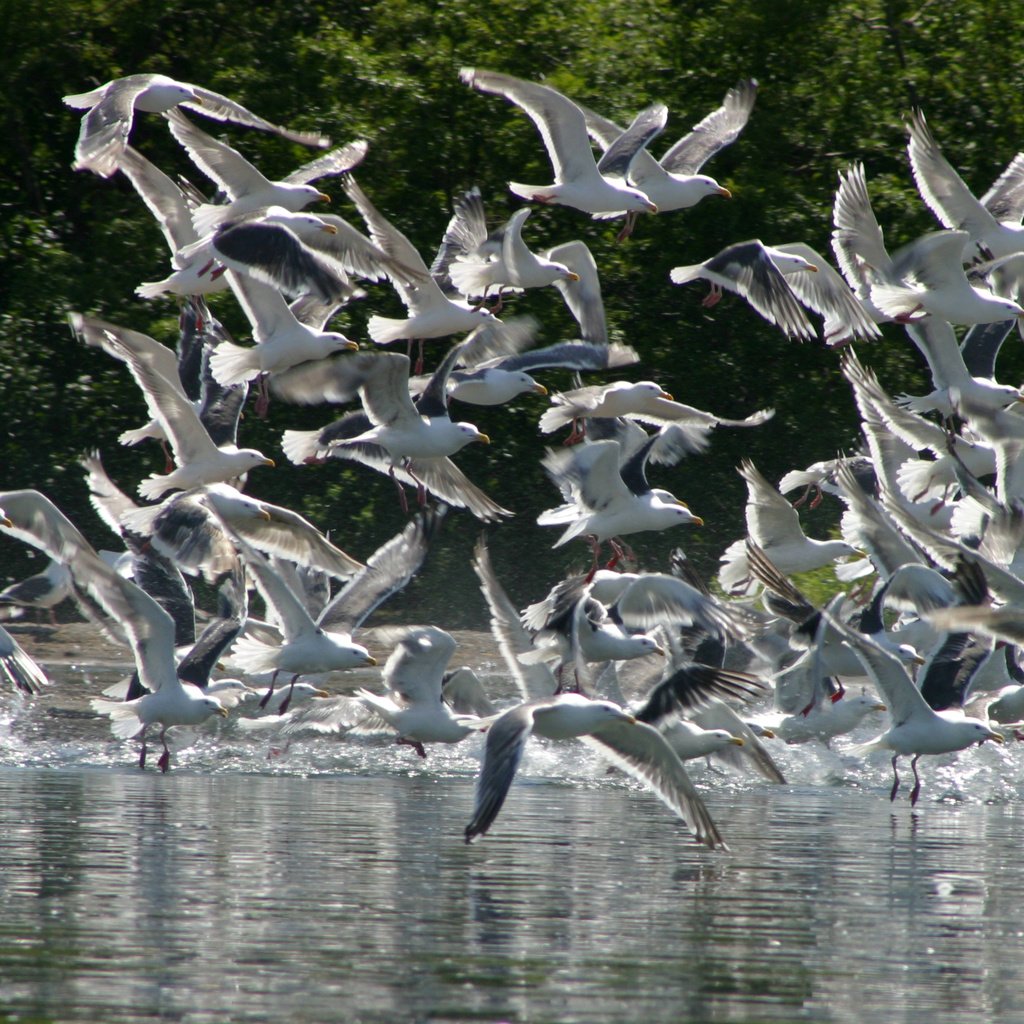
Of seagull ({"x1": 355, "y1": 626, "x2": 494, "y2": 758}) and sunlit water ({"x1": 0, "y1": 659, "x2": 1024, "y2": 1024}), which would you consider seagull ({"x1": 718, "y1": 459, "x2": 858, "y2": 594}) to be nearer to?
sunlit water ({"x1": 0, "y1": 659, "x2": 1024, "y2": 1024})

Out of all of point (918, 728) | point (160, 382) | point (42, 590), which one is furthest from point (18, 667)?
point (918, 728)

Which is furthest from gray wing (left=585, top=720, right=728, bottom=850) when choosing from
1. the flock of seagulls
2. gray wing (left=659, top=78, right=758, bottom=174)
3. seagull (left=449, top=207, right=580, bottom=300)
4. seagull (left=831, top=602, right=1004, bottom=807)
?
gray wing (left=659, top=78, right=758, bottom=174)

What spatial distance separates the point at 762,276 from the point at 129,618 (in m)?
4.98

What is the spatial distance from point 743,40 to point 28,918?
1568 cm

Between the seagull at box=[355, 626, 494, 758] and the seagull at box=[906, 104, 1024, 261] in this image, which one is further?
the seagull at box=[906, 104, 1024, 261]

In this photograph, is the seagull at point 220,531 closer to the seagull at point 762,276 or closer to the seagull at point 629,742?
the seagull at point 762,276

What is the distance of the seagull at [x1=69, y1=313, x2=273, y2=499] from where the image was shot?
12.1 metres

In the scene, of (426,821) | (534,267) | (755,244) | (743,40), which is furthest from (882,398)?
(743,40)

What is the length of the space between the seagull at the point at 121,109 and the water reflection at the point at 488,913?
158 inches

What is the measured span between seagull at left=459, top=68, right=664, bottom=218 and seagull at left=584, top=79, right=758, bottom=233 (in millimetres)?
481

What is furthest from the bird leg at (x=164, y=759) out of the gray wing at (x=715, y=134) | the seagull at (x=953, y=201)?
the seagull at (x=953, y=201)

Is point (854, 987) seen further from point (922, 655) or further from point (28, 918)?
point (922, 655)

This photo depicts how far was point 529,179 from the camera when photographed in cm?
1873

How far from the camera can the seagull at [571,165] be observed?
13.1 metres
